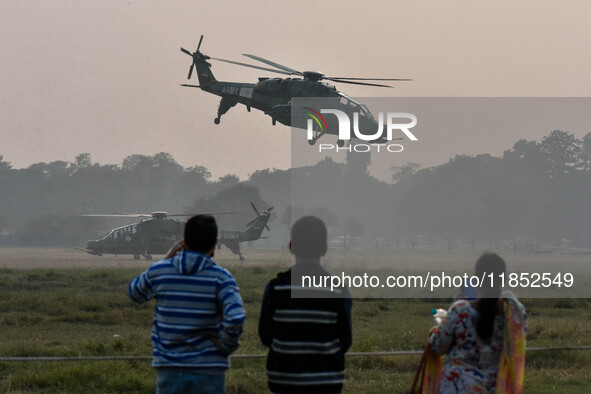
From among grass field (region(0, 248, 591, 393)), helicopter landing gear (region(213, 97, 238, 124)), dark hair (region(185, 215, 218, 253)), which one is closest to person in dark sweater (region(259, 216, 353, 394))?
dark hair (region(185, 215, 218, 253))

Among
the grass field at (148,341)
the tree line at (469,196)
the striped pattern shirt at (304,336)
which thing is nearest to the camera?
the striped pattern shirt at (304,336)

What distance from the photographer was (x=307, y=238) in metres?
5.13

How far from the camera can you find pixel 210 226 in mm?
5129

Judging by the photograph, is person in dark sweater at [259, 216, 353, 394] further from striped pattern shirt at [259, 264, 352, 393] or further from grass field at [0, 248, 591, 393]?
grass field at [0, 248, 591, 393]

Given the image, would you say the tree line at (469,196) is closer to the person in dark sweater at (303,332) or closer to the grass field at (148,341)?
the grass field at (148,341)

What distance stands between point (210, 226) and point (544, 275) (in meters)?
26.2

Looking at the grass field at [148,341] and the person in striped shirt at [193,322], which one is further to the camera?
the grass field at [148,341]

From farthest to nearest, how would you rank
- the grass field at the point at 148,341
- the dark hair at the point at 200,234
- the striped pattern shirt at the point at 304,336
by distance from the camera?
the grass field at the point at 148,341 → the dark hair at the point at 200,234 → the striped pattern shirt at the point at 304,336

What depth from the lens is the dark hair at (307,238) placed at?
5.12 metres

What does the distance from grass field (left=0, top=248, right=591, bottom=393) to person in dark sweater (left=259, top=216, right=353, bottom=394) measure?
17.6ft

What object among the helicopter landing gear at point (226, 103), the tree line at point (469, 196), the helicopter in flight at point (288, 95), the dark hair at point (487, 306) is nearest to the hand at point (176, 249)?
the dark hair at point (487, 306)

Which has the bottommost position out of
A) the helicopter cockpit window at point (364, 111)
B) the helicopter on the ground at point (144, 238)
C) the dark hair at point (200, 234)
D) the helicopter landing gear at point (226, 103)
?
the helicopter on the ground at point (144, 238)

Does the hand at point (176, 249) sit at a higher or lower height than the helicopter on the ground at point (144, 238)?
higher

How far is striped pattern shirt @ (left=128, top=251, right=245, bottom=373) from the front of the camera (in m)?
5.03
